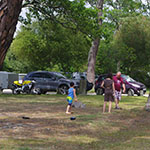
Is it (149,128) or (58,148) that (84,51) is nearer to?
(149,128)

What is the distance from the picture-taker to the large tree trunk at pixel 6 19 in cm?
1438

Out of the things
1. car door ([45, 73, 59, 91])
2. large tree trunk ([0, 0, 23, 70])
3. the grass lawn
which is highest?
large tree trunk ([0, 0, 23, 70])

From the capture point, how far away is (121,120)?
42.5 ft

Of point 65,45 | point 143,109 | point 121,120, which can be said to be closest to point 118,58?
point 65,45

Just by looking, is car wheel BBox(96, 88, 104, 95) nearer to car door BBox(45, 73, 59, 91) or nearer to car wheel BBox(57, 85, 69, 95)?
car wheel BBox(57, 85, 69, 95)

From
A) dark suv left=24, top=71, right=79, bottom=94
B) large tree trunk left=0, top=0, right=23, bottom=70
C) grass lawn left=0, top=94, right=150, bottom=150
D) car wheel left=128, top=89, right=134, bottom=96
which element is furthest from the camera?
car wheel left=128, top=89, right=134, bottom=96

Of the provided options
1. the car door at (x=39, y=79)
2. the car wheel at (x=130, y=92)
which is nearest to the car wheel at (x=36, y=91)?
the car door at (x=39, y=79)

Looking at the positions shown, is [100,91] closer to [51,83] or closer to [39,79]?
[51,83]

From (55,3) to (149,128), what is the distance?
13001mm

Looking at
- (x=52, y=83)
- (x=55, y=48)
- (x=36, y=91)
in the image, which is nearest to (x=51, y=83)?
(x=52, y=83)

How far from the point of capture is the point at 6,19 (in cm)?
1450

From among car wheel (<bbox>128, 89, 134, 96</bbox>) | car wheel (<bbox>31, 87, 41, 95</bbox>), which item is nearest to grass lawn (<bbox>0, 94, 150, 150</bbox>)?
car wheel (<bbox>31, 87, 41, 95</bbox>)

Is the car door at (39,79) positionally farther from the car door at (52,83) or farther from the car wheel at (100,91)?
the car wheel at (100,91)

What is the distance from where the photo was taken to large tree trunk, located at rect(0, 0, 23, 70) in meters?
14.4
